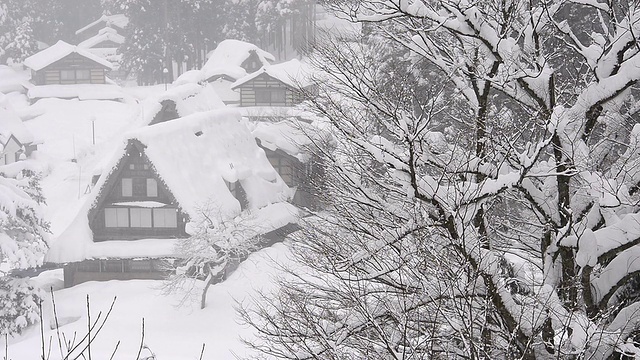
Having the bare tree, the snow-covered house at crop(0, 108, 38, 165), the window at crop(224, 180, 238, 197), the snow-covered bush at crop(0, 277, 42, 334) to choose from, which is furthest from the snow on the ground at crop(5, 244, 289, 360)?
the snow-covered house at crop(0, 108, 38, 165)

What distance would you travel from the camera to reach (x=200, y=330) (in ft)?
59.4

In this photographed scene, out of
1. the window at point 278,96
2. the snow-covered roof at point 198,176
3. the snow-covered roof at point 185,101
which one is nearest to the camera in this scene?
the snow-covered roof at point 198,176

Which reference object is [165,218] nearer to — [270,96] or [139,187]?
[139,187]

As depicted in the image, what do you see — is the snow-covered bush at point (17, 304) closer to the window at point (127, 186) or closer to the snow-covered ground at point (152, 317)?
the snow-covered ground at point (152, 317)

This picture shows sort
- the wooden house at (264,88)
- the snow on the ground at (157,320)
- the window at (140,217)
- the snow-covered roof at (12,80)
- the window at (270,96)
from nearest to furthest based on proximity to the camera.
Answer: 1. the snow on the ground at (157,320)
2. the window at (140,217)
3. the wooden house at (264,88)
4. the window at (270,96)
5. the snow-covered roof at (12,80)

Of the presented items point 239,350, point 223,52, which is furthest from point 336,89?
point 223,52

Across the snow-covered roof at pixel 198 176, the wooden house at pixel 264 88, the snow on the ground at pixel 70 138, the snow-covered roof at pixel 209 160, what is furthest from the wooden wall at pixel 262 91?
the snow-covered roof at pixel 198 176

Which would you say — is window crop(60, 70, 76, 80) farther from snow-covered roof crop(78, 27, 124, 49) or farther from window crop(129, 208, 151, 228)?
window crop(129, 208, 151, 228)

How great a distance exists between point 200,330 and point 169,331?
2.70 feet

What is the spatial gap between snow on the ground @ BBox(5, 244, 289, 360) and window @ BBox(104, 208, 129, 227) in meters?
2.03

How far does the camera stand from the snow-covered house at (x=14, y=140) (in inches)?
1614

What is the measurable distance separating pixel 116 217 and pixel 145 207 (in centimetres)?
→ 113

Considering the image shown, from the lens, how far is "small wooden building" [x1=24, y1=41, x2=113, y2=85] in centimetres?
5341

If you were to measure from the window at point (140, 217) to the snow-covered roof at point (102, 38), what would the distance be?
149 feet
